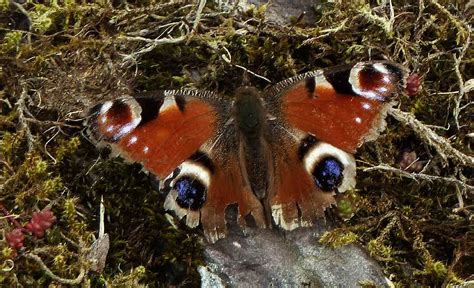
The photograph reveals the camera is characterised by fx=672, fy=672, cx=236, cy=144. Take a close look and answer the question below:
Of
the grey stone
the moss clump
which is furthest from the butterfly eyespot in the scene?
the grey stone

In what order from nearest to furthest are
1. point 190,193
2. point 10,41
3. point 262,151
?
point 190,193, point 262,151, point 10,41

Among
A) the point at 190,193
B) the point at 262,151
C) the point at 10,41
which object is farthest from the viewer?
the point at 10,41

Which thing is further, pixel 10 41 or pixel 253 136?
pixel 10 41

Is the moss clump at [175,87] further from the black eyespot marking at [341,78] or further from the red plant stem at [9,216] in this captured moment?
the black eyespot marking at [341,78]

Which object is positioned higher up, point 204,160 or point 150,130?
point 150,130

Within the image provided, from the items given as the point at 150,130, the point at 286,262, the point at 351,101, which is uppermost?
the point at 351,101

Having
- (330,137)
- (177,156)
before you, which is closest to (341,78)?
(330,137)

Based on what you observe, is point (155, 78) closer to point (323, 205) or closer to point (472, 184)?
point (323, 205)

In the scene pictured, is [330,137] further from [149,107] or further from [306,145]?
[149,107]
